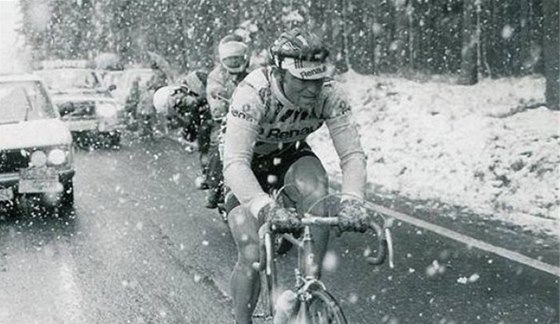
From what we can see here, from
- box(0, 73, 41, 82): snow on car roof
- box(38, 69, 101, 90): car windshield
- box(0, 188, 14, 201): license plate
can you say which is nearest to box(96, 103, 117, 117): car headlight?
box(38, 69, 101, 90): car windshield

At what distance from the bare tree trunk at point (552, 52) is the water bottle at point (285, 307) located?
10643 millimetres

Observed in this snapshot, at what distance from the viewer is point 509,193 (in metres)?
10.0

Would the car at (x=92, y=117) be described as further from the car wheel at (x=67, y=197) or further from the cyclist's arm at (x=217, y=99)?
the cyclist's arm at (x=217, y=99)

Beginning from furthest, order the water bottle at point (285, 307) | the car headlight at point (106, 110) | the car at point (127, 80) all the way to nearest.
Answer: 1. the car at point (127, 80)
2. the car headlight at point (106, 110)
3. the water bottle at point (285, 307)

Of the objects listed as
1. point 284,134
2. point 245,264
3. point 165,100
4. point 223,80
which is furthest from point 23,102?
point 245,264

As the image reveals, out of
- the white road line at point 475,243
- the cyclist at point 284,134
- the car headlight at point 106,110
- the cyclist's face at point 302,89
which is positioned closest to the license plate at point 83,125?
the car headlight at point 106,110

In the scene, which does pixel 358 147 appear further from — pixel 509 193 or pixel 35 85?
pixel 35 85

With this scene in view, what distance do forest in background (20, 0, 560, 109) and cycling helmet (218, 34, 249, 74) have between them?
7166mm

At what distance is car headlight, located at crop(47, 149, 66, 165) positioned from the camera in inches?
392

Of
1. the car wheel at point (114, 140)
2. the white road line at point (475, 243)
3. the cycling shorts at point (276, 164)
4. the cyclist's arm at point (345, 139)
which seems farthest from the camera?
the car wheel at point (114, 140)

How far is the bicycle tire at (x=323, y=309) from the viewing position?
3.56 meters

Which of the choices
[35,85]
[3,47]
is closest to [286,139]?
[35,85]

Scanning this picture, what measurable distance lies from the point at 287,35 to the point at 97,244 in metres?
5.11

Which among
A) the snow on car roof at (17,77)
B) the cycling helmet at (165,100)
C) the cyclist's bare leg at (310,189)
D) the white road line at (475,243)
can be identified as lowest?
the white road line at (475,243)
